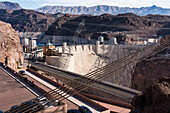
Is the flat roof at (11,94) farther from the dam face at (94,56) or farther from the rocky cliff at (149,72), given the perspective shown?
the rocky cliff at (149,72)

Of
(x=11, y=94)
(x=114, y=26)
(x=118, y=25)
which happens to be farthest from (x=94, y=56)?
(x=118, y=25)

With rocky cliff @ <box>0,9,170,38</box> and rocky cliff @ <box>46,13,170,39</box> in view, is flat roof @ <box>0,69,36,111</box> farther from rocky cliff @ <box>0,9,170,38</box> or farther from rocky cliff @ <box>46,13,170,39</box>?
rocky cliff @ <box>46,13,170,39</box>

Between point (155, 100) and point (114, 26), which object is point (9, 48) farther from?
point (114, 26)

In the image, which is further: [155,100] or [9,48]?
[9,48]

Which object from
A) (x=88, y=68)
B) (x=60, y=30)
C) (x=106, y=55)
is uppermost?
(x=60, y=30)

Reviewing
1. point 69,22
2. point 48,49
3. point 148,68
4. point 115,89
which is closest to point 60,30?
point 69,22

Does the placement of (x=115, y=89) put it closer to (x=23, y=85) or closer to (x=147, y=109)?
(x=23, y=85)
